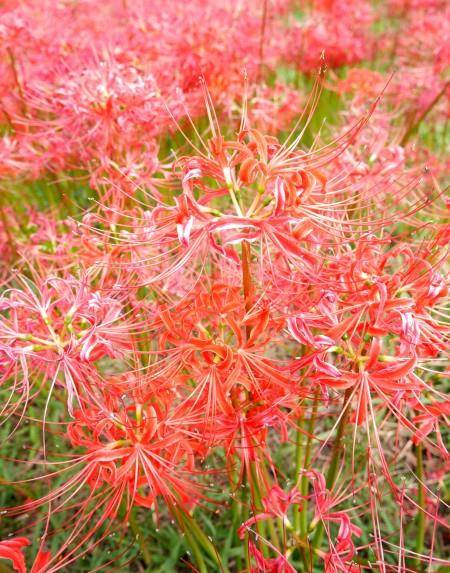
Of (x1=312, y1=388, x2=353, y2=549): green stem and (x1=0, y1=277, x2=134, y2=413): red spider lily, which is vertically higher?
(x1=0, y1=277, x2=134, y2=413): red spider lily

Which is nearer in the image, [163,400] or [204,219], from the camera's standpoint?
[204,219]

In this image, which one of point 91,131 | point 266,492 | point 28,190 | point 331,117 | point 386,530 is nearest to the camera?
point 266,492

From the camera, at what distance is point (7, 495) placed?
7.25 ft

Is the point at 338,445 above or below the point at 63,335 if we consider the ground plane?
below

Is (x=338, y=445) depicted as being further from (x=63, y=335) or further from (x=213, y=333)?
(x=63, y=335)

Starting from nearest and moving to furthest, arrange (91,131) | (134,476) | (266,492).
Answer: (134,476), (266,492), (91,131)

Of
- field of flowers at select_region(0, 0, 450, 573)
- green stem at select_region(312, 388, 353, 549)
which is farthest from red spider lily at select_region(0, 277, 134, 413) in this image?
green stem at select_region(312, 388, 353, 549)

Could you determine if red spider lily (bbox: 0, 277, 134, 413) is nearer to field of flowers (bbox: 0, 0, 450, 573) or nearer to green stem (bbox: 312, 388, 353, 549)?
field of flowers (bbox: 0, 0, 450, 573)

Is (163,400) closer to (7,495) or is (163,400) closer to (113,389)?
(113,389)

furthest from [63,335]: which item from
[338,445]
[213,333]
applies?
[338,445]

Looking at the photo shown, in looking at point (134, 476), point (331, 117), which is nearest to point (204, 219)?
point (134, 476)

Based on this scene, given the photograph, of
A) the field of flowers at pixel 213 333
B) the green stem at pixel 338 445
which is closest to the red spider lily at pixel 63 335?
the field of flowers at pixel 213 333

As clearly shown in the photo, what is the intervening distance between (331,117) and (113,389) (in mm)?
3563

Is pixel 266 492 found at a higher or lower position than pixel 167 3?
lower
